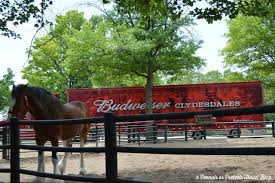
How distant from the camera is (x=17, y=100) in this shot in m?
7.65

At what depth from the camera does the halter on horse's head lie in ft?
25.0

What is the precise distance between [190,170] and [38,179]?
11.0ft

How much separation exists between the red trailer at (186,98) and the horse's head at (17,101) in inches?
698

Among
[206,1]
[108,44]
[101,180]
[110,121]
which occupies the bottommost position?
[101,180]

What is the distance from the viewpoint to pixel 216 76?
89.9 metres

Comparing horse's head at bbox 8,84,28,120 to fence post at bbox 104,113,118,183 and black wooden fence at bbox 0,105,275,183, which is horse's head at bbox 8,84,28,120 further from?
fence post at bbox 104,113,118,183

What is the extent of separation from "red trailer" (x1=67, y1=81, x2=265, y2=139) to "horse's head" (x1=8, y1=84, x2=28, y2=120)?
17.7m

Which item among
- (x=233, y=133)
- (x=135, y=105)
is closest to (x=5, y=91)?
(x=135, y=105)

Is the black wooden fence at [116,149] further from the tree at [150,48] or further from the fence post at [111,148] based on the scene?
the tree at [150,48]

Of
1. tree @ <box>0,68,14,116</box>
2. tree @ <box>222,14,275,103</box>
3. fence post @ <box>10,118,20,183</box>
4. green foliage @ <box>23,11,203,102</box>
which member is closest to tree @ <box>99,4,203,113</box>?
green foliage @ <box>23,11,203,102</box>

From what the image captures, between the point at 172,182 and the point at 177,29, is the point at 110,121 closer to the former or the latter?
the point at 172,182

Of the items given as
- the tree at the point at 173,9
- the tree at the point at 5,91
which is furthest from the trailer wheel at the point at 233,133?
the tree at the point at 5,91

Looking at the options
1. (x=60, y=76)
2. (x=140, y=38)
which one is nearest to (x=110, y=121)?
(x=140, y=38)

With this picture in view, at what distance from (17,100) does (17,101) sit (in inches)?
0.7
